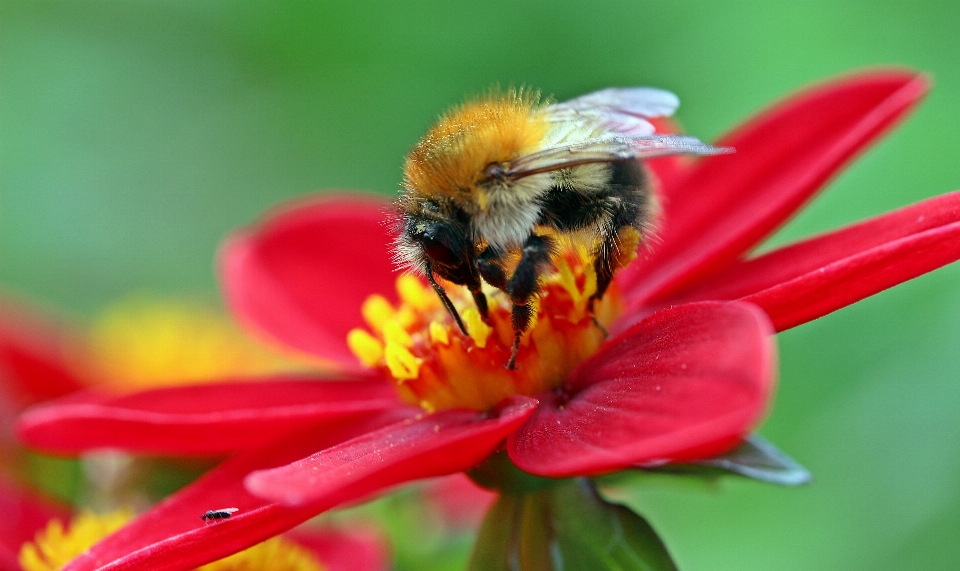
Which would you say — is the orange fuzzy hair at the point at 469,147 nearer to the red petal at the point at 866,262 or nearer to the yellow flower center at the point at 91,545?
the red petal at the point at 866,262

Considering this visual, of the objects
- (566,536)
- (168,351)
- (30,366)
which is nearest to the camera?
(566,536)

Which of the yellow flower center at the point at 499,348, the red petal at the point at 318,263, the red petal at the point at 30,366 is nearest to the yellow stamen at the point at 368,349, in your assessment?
the yellow flower center at the point at 499,348

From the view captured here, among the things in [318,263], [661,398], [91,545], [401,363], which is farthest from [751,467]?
[318,263]

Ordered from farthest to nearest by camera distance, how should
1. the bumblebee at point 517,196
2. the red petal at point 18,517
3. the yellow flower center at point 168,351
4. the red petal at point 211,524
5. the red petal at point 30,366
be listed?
the yellow flower center at point 168,351 < the red petal at point 30,366 < the red petal at point 18,517 < the bumblebee at point 517,196 < the red petal at point 211,524

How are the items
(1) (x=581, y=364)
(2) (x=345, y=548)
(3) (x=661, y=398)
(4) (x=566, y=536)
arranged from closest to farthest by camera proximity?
(3) (x=661, y=398), (4) (x=566, y=536), (1) (x=581, y=364), (2) (x=345, y=548)

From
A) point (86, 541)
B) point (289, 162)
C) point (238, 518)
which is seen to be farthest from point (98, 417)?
point (289, 162)

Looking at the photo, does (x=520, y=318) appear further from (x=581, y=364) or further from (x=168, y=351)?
(x=168, y=351)
